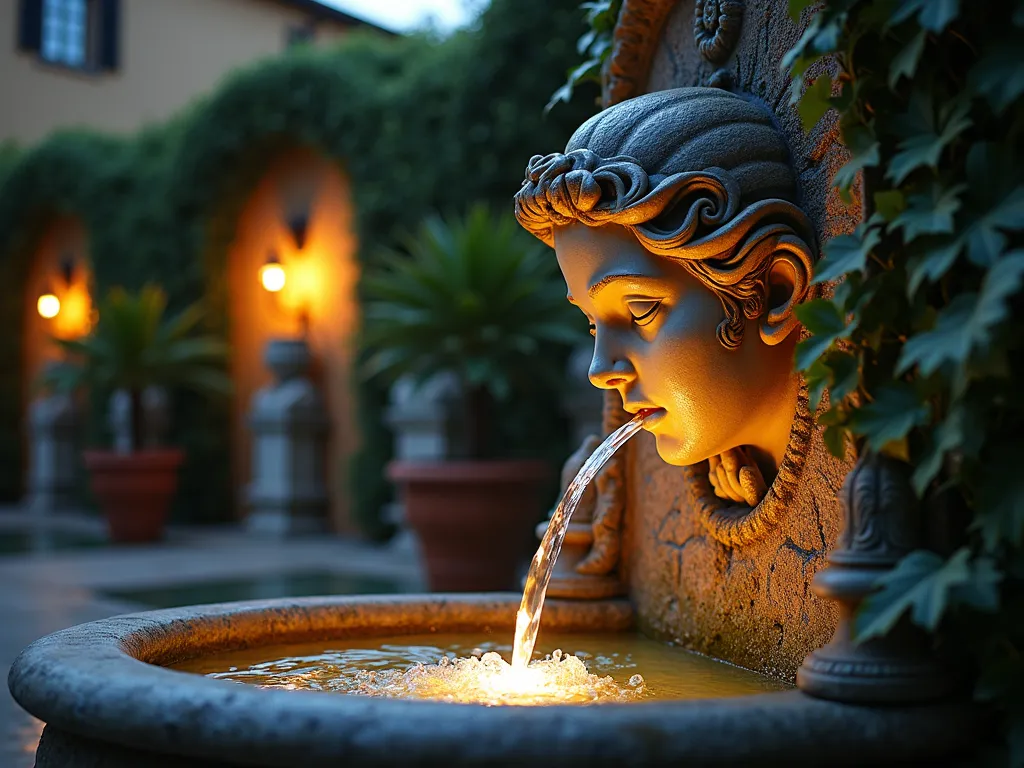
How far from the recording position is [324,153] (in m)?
9.70

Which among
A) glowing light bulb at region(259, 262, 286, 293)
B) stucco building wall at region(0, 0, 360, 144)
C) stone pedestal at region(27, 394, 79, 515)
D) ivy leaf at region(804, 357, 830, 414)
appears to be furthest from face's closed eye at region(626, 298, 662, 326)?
stucco building wall at region(0, 0, 360, 144)

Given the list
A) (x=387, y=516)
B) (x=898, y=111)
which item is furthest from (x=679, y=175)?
(x=387, y=516)

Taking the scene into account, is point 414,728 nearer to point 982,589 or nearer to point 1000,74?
point 982,589

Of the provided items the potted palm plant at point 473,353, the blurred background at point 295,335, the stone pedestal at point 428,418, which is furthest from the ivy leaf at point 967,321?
the stone pedestal at point 428,418

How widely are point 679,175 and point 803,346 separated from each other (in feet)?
1.38

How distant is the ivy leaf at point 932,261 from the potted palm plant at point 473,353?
443 cm

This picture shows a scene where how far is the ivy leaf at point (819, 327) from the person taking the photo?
4.77 ft

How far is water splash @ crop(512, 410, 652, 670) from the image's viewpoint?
2068 millimetres

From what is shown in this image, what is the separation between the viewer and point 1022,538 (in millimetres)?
1241

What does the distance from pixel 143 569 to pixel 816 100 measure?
693cm

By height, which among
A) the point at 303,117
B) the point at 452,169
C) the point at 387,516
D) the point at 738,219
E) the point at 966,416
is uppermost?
the point at 303,117

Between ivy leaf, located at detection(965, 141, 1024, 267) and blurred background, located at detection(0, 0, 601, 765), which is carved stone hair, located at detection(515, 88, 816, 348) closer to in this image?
ivy leaf, located at detection(965, 141, 1024, 267)

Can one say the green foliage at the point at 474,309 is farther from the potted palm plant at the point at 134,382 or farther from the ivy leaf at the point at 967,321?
the ivy leaf at the point at 967,321

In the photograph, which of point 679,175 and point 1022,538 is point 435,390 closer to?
point 679,175
